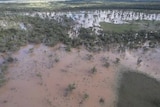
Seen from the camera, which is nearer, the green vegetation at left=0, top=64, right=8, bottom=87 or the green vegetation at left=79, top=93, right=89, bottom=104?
the green vegetation at left=79, top=93, right=89, bottom=104

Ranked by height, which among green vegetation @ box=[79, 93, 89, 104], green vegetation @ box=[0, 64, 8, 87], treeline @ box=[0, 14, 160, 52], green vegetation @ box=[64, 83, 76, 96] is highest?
treeline @ box=[0, 14, 160, 52]

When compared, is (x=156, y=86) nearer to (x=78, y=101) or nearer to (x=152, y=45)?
(x=78, y=101)

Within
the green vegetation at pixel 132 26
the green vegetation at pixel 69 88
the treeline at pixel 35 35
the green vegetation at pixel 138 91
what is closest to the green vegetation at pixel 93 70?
the green vegetation at pixel 138 91

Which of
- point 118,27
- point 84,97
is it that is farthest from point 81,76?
point 118,27

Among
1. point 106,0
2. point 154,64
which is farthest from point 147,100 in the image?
point 106,0


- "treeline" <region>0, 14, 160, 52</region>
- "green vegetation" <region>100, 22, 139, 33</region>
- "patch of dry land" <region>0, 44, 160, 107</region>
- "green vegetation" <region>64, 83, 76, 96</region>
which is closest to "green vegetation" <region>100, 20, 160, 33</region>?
"green vegetation" <region>100, 22, 139, 33</region>

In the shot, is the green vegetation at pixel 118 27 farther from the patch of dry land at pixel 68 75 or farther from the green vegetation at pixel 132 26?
the patch of dry land at pixel 68 75

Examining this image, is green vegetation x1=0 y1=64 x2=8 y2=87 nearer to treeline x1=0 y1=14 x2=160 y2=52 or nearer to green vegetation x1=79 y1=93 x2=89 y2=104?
treeline x1=0 y1=14 x2=160 y2=52
